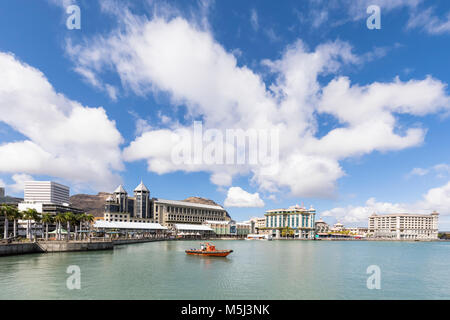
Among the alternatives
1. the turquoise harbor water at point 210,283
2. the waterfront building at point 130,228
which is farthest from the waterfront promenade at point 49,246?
the waterfront building at point 130,228

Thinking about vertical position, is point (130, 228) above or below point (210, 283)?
below

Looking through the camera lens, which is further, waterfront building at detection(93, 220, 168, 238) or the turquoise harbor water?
waterfront building at detection(93, 220, 168, 238)

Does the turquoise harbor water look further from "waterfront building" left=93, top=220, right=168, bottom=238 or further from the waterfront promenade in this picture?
"waterfront building" left=93, top=220, right=168, bottom=238

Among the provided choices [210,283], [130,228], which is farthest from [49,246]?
[130,228]

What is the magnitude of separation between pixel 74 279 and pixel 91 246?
51.5 metres

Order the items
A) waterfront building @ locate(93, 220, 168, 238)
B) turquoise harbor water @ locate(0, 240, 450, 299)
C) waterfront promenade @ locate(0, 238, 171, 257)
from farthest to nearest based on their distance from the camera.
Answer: waterfront building @ locate(93, 220, 168, 238) → waterfront promenade @ locate(0, 238, 171, 257) → turquoise harbor water @ locate(0, 240, 450, 299)

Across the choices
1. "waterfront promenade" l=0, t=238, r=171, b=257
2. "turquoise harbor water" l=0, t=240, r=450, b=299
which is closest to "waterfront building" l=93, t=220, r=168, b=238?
"waterfront promenade" l=0, t=238, r=171, b=257

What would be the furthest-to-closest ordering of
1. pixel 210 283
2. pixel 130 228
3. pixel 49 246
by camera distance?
pixel 130 228, pixel 49 246, pixel 210 283

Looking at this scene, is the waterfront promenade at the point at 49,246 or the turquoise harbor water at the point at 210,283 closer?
the turquoise harbor water at the point at 210,283

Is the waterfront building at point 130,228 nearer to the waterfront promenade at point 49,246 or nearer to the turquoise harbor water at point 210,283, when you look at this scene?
the waterfront promenade at point 49,246

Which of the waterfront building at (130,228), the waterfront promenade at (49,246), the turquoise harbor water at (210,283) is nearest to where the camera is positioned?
the turquoise harbor water at (210,283)

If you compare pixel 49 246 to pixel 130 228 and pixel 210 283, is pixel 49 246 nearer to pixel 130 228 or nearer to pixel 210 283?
pixel 210 283
